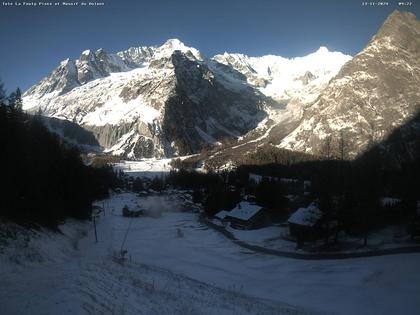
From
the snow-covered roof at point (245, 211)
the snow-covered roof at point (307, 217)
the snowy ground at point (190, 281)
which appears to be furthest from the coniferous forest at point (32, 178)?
the snow-covered roof at point (307, 217)

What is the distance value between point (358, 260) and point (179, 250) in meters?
25.0

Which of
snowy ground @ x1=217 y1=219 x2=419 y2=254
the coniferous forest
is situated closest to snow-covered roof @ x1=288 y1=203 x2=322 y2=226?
snowy ground @ x1=217 y1=219 x2=419 y2=254

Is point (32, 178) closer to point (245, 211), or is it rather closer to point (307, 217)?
point (307, 217)

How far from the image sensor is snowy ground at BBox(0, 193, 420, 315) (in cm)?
1889

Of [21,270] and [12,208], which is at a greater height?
[12,208]

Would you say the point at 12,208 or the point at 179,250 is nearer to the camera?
the point at 12,208

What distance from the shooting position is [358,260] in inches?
1574

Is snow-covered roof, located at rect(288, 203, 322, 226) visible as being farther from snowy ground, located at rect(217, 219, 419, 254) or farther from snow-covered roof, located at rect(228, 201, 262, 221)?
snow-covered roof, located at rect(228, 201, 262, 221)

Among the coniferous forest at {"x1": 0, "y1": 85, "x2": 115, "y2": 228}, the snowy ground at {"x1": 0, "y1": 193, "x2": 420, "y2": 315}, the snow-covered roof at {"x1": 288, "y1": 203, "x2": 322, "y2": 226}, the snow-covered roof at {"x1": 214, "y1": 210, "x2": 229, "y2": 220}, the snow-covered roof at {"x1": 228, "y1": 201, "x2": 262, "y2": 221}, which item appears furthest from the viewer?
the snow-covered roof at {"x1": 214, "y1": 210, "x2": 229, "y2": 220}

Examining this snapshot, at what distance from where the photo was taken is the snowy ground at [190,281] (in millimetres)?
18891

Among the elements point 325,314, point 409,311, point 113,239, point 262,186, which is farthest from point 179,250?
point 262,186

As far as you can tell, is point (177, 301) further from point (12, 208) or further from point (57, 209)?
point (57, 209)

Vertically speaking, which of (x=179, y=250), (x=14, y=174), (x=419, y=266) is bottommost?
(x=179, y=250)

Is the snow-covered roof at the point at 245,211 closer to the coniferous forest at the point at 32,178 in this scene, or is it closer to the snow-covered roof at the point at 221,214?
the snow-covered roof at the point at 221,214
